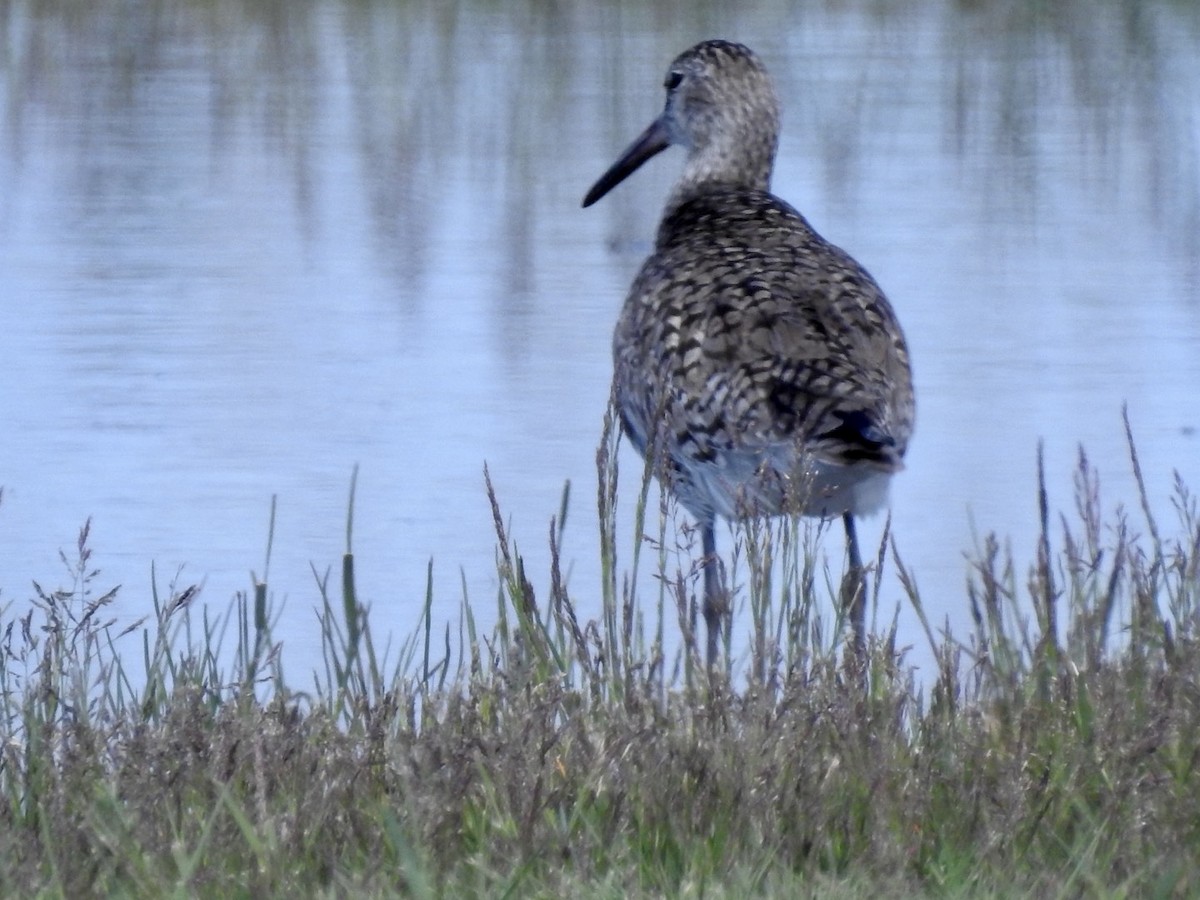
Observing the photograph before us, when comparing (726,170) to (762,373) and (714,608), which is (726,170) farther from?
(714,608)

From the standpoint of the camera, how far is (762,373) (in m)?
4.74

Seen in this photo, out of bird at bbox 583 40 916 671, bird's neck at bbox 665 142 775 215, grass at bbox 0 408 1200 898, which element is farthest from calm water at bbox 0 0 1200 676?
grass at bbox 0 408 1200 898

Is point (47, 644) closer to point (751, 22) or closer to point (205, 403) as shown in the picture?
point (205, 403)

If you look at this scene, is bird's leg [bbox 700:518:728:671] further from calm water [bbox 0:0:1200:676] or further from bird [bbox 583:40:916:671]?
calm water [bbox 0:0:1200:676]

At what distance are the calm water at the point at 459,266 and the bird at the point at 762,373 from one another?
0.50 metres

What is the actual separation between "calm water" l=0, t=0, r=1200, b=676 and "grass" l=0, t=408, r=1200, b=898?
123cm

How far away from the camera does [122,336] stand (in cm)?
719

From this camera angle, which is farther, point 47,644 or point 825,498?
point 825,498

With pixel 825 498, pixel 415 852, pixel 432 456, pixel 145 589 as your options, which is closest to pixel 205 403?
pixel 432 456

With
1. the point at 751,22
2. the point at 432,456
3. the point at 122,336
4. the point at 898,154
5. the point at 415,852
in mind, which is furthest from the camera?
the point at 751,22

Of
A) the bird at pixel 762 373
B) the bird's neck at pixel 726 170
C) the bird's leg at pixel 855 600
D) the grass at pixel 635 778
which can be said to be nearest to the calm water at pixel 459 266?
the bird at pixel 762 373

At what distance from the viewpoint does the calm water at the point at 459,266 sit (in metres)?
5.71

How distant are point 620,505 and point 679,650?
6.25ft

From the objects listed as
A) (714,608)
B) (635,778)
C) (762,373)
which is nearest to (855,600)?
(714,608)
